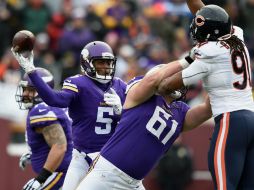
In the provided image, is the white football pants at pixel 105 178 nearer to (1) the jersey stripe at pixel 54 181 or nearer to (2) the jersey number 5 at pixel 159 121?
(2) the jersey number 5 at pixel 159 121

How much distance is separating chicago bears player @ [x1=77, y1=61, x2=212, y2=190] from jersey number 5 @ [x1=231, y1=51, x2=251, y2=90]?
513mm

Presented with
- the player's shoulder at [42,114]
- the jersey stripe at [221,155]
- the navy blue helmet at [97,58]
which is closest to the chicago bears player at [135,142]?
the jersey stripe at [221,155]

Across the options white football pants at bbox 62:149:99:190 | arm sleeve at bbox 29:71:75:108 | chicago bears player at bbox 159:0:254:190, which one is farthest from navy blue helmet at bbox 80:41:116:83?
chicago bears player at bbox 159:0:254:190

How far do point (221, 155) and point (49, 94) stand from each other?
1.57 m

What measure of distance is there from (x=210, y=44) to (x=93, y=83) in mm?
1584

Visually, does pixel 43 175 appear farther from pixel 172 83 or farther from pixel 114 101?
pixel 172 83

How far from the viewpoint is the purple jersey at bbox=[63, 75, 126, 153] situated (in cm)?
718

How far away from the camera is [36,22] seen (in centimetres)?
1455

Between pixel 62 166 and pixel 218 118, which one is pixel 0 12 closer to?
pixel 62 166

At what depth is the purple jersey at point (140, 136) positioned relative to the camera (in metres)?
6.22

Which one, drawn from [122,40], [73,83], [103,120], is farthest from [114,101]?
[122,40]

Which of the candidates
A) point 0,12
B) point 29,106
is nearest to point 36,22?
point 0,12

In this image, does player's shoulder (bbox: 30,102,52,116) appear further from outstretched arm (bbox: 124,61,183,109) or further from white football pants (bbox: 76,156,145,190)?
outstretched arm (bbox: 124,61,183,109)

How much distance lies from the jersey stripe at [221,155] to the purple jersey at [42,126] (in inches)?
77.0
